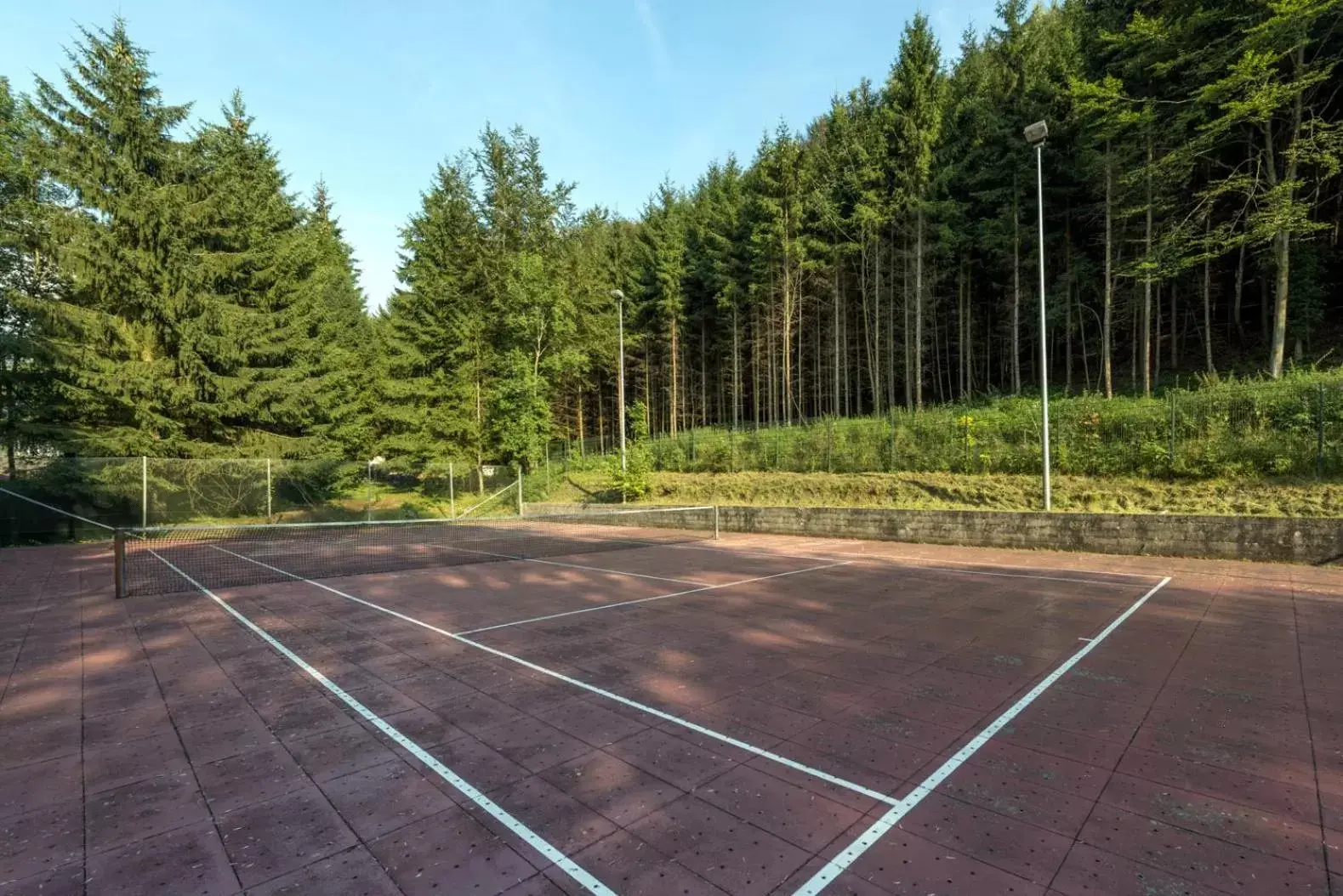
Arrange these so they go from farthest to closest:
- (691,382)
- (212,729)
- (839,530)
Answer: (691,382) → (839,530) → (212,729)

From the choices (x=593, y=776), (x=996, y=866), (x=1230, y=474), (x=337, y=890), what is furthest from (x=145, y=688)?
(x=1230, y=474)

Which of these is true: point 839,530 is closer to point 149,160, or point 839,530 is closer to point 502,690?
point 502,690

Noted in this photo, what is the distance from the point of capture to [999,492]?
1498 centimetres

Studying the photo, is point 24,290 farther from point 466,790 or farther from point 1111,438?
point 1111,438

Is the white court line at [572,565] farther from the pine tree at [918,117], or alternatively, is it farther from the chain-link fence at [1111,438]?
the pine tree at [918,117]

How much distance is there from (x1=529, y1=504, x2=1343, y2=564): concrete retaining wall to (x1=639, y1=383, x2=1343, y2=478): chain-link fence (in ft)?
8.52

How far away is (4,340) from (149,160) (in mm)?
7475

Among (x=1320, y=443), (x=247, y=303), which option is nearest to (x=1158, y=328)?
(x=1320, y=443)


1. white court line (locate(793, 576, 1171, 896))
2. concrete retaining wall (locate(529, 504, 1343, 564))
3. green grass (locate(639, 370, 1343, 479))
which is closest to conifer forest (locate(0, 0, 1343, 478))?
green grass (locate(639, 370, 1343, 479))

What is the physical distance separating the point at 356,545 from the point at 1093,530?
1761 centimetres

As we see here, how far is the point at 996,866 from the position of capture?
254 centimetres

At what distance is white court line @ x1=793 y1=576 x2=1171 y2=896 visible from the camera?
2477 mm

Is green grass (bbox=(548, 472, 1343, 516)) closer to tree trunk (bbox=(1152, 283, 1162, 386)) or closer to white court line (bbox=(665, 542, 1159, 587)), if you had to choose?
white court line (bbox=(665, 542, 1159, 587))

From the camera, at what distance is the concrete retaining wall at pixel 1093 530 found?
9914 mm
